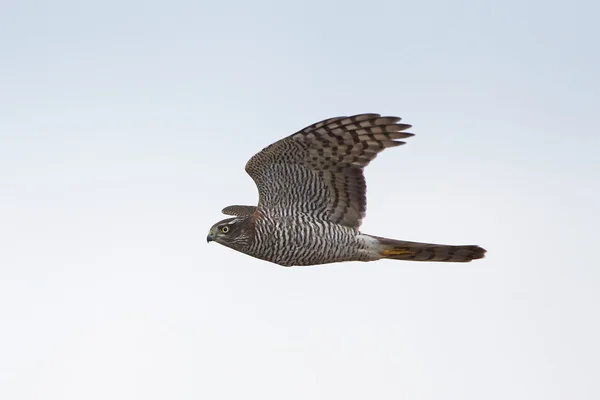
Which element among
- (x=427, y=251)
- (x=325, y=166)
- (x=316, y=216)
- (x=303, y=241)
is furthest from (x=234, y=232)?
(x=427, y=251)

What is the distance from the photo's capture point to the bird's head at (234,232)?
2148 centimetres

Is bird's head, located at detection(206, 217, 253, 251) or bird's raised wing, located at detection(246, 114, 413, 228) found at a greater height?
bird's raised wing, located at detection(246, 114, 413, 228)

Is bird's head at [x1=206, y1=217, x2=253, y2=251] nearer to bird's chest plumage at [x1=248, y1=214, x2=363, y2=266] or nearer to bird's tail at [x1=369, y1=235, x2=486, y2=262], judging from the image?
bird's chest plumage at [x1=248, y1=214, x2=363, y2=266]

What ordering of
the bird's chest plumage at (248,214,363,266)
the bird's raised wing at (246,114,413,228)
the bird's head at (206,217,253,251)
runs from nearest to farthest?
the bird's raised wing at (246,114,413,228) → the bird's chest plumage at (248,214,363,266) → the bird's head at (206,217,253,251)

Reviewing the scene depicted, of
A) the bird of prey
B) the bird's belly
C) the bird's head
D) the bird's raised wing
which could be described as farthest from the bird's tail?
the bird's head

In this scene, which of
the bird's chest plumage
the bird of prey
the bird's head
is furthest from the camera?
the bird's head

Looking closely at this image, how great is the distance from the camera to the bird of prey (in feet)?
68.8

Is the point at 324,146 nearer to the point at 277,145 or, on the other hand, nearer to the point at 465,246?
the point at 277,145

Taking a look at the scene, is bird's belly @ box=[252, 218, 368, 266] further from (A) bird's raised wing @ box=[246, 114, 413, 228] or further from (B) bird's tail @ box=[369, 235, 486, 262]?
(B) bird's tail @ box=[369, 235, 486, 262]

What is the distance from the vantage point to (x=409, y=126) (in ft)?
67.6

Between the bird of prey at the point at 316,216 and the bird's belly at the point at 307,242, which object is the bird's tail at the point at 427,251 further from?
the bird's belly at the point at 307,242

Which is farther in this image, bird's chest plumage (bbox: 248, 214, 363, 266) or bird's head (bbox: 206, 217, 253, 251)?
bird's head (bbox: 206, 217, 253, 251)

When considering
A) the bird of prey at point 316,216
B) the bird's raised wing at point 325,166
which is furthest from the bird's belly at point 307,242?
the bird's raised wing at point 325,166

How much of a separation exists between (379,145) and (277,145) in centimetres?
136
